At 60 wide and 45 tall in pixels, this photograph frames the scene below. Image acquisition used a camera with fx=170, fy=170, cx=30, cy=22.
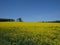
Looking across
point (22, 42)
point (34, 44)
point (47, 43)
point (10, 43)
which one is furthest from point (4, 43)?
point (47, 43)

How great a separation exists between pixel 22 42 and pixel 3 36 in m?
2.76

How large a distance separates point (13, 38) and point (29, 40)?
5.24 ft

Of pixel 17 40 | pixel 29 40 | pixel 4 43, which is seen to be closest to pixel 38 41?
pixel 29 40

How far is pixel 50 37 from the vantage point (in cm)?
1605

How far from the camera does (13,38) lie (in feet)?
48.3

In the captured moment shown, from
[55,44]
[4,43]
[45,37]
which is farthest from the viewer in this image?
[45,37]

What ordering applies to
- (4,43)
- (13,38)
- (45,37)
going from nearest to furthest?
(4,43), (13,38), (45,37)

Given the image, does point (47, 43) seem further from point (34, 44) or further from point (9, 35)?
point (9, 35)

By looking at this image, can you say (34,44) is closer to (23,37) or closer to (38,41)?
(38,41)

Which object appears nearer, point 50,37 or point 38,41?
point 38,41

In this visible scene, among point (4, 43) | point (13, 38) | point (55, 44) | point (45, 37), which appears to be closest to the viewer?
point (4, 43)

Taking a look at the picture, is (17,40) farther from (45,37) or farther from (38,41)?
(45,37)

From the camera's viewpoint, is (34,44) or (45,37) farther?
(45,37)

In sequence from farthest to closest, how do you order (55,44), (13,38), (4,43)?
(13,38), (55,44), (4,43)
